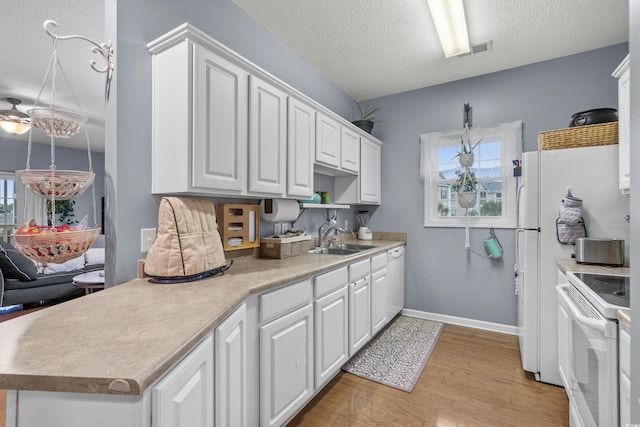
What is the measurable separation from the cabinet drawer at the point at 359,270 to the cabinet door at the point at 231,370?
3.68ft

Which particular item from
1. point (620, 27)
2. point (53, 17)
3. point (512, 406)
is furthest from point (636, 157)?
point (53, 17)

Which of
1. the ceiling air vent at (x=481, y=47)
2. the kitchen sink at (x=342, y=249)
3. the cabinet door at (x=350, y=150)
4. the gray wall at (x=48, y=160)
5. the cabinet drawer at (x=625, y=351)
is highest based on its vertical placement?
the ceiling air vent at (x=481, y=47)

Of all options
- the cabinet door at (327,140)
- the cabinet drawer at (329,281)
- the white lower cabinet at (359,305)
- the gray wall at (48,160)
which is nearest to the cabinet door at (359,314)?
the white lower cabinet at (359,305)

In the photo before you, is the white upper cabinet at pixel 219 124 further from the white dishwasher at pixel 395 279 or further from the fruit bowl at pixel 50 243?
the white dishwasher at pixel 395 279

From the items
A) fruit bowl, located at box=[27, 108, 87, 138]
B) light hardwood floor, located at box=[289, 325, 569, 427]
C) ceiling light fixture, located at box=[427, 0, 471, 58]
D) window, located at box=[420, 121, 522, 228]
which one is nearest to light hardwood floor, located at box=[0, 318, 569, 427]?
light hardwood floor, located at box=[289, 325, 569, 427]

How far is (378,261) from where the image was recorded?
276 cm

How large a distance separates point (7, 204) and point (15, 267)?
267cm

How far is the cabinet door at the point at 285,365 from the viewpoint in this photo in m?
1.49

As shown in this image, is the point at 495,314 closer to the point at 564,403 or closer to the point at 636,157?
the point at 564,403

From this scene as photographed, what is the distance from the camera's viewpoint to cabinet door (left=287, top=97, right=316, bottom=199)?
218 cm

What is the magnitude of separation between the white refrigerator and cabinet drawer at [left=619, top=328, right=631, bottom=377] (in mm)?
1114

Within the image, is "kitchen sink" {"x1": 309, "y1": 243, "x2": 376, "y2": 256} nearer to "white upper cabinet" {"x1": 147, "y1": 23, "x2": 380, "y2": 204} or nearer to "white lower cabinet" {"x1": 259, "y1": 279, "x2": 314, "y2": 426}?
"white upper cabinet" {"x1": 147, "y1": 23, "x2": 380, "y2": 204}

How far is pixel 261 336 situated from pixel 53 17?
2.75 metres

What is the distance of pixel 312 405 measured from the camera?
1.91 meters
